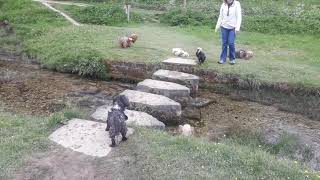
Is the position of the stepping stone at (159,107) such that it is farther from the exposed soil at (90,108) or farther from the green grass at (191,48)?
the green grass at (191,48)

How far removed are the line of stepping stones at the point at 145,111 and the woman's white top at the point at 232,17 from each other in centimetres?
162

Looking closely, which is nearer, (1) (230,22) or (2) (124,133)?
(2) (124,133)

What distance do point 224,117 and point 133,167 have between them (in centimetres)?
507

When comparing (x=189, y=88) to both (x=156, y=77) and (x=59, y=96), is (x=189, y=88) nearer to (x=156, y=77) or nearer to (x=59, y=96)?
(x=156, y=77)

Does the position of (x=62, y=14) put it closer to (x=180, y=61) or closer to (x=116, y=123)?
(x=180, y=61)

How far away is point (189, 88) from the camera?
1480 centimetres

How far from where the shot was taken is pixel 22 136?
9859mm

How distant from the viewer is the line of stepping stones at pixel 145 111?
32.1 ft

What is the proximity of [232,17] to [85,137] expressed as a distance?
25.2 feet

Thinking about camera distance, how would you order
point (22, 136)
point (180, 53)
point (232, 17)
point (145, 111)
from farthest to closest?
point (180, 53) < point (232, 17) < point (145, 111) < point (22, 136)

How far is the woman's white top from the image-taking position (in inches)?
624

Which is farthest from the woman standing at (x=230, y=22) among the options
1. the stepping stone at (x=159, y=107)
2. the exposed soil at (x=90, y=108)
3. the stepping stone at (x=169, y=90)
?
the stepping stone at (x=159, y=107)

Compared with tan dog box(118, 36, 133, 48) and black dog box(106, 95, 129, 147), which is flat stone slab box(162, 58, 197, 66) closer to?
tan dog box(118, 36, 133, 48)

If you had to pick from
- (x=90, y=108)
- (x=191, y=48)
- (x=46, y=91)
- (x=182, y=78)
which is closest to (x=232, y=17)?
(x=182, y=78)
